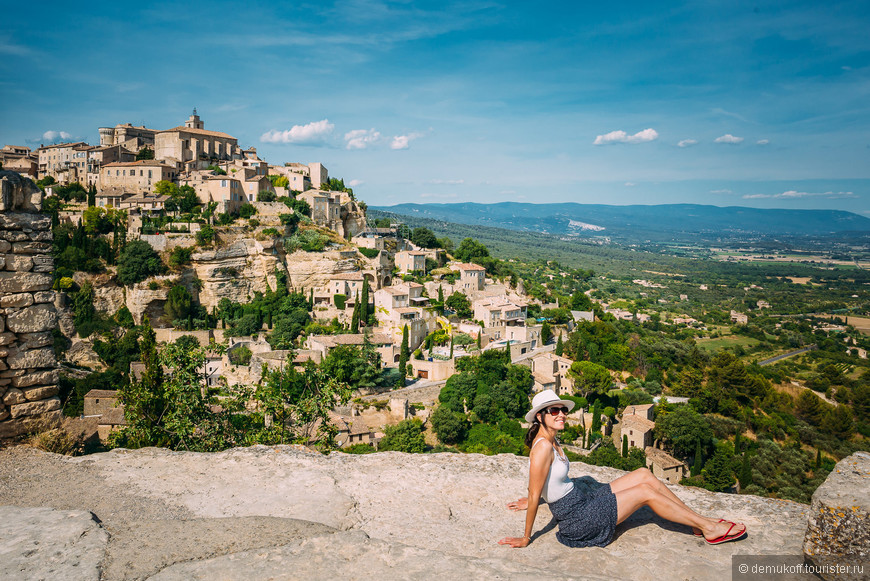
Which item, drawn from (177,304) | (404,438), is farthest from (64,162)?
(404,438)

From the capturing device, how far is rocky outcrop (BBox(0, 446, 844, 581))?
11.8ft

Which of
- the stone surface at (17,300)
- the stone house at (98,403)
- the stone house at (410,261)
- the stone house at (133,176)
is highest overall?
the stone house at (133,176)

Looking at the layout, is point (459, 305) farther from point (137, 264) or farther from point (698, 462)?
point (137, 264)

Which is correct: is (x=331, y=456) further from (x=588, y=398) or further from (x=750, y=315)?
(x=750, y=315)

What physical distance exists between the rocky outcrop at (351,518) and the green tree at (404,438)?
1895 cm

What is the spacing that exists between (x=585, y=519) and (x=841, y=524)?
62.0 inches

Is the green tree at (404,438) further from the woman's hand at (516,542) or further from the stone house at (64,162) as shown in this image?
the stone house at (64,162)

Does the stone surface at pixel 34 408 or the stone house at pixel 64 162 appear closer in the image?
the stone surface at pixel 34 408

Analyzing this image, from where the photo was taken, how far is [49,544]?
3672 mm

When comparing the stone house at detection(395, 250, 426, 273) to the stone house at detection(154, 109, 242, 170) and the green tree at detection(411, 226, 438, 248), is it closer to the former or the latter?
the green tree at detection(411, 226, 438, 248)

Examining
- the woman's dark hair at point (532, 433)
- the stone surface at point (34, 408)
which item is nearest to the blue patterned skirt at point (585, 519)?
the woman's dark hair at point (532, 433)

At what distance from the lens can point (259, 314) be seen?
130 feet

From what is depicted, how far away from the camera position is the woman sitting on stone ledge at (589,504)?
4031 millimetres

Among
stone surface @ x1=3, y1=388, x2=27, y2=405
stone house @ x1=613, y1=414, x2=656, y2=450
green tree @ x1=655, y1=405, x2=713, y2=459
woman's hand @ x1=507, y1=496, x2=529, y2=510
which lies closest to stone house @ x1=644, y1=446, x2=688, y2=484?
stone house @ x1=613, y1=414, x2=656, y2=450
